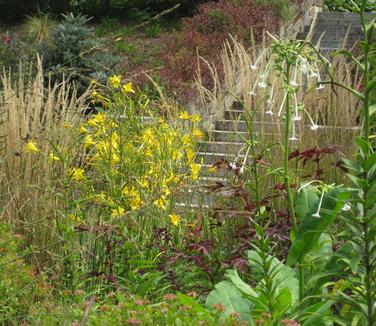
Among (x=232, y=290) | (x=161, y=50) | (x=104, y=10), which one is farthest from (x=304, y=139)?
(x=104, y=10)

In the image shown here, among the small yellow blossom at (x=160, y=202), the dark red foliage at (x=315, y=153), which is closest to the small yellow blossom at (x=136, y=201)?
the small yellow blossom at (x=160, y=202)

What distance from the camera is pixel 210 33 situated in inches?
575

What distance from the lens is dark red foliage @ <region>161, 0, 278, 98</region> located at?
42.0 ft

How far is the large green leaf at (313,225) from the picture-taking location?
3959 millimetres

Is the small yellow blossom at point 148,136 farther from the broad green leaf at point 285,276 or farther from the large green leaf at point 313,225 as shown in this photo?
the large green leaf at point 313,225

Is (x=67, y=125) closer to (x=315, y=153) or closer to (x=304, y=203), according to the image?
(x=315, y=153)

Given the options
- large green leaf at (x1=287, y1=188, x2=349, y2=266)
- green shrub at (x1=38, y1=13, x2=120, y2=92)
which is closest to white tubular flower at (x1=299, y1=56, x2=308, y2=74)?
large green leaf at (x1=287, y1=188, x2=349, y2=266)

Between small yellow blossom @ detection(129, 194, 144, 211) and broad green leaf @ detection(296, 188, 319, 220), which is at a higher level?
broad green leaf @ detection(296, 188, 319, 220)

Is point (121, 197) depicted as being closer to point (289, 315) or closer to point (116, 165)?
point (116, 165)

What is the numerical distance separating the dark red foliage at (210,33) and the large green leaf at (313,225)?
8350mm

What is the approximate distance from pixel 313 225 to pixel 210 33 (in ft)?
35.6

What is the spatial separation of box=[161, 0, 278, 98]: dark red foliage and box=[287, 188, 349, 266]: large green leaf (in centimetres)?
835

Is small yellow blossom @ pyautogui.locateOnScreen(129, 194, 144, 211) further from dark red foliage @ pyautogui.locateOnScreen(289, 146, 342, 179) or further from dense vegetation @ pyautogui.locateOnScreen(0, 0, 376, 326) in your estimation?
dark red foliage @ pyautogui.locateOnScreen(289, 146, 342, 179)

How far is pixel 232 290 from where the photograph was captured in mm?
4234
